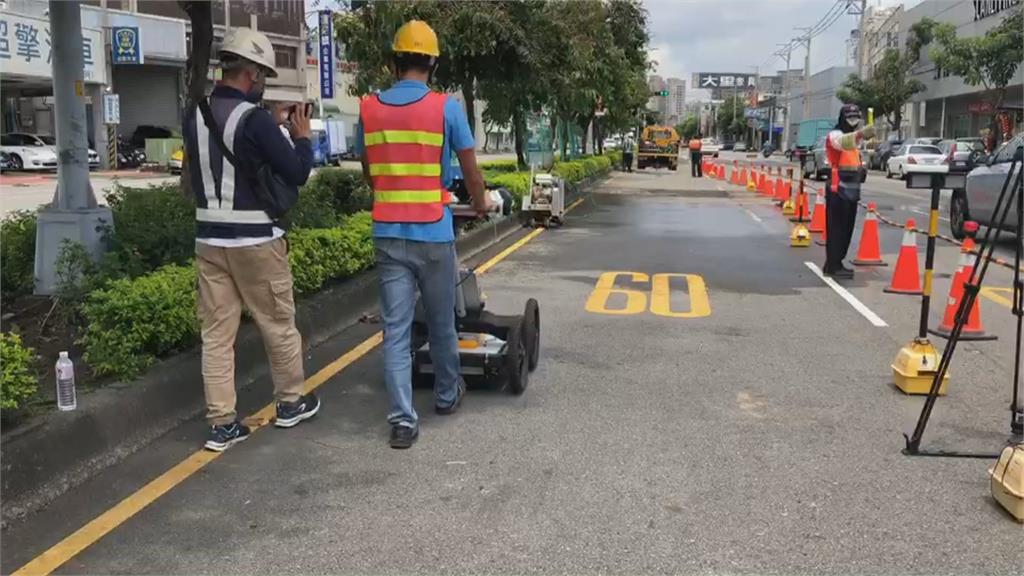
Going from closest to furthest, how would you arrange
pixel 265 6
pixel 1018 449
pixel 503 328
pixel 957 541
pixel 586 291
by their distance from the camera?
pixel 957 541 → pixel 1018 449 → pixel 503 328 → pixel 586 291 → pixel 265 6

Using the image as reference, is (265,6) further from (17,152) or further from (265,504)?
(265,504)

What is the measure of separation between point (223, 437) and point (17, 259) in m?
2.48

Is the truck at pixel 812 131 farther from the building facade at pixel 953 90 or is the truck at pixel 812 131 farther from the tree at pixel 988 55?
the tree at pixel 988 55

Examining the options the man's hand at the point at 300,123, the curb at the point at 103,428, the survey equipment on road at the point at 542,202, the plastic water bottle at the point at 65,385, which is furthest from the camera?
the survey equipment on road at the point at 542,202

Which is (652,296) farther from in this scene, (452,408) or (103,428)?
(103,428)

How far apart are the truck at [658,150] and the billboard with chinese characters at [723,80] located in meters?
94.1

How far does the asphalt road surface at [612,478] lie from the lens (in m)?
3.56

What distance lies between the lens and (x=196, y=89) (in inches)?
250

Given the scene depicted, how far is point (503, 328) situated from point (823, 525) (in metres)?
2.39

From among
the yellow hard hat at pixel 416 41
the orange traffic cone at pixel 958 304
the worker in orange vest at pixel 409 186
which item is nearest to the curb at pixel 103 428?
the worker in orange vest at pixel 409 186

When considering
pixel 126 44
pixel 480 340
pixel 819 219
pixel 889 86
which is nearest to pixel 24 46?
pixel 126 44

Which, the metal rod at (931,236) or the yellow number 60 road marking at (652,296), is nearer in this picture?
the metal rod at (931,236)

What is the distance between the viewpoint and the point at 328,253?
7336 millimetres

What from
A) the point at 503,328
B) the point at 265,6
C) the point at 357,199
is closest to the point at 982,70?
the point at 265,6
